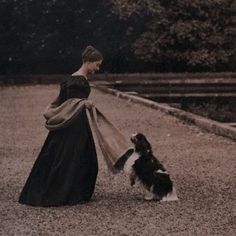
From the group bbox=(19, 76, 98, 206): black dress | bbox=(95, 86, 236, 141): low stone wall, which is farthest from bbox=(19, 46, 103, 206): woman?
bbox=(95, 86, 236, 141): low stone wall

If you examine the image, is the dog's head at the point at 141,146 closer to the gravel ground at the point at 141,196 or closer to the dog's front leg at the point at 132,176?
the dog's front leg at the point at 132,176

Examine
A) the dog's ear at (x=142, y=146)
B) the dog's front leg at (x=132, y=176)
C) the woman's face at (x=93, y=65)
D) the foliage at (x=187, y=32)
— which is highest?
the woman's face at (x=93, y=65)

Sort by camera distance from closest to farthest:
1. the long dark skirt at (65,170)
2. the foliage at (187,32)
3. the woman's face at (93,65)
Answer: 1. the long dark skirt at (65,170)
2. the woman's face at (93,65)
3. the foliage at (187,32)

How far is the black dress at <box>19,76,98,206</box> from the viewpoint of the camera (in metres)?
7.42

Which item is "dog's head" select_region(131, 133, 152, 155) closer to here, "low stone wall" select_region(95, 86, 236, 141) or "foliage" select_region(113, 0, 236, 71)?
"low stone wall" select_region(95, 86, 236, 141)

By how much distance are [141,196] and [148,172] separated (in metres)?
0.46

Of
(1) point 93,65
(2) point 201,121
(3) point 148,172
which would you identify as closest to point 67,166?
(3) point 148,172

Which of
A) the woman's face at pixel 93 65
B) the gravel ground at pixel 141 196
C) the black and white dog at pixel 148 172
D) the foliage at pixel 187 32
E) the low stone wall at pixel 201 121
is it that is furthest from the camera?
the foliage at pixel 187 32

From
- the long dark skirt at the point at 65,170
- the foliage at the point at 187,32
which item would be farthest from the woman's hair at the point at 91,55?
the foliage at the point at 187,32

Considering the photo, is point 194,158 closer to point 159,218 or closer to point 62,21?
point 159,218

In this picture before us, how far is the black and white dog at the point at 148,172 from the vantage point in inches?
296

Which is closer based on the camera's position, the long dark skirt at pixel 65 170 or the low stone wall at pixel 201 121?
the long dark skirt at pixel 65 170

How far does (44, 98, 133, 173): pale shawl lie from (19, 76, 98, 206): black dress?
0.20ft

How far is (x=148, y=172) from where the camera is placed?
7535mm
